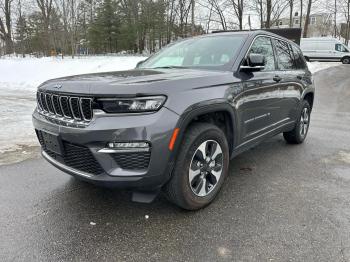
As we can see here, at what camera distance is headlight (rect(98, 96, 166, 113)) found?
245cm

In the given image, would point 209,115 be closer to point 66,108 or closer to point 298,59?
point 66,108

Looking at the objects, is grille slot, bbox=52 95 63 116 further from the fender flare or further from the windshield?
the windshield

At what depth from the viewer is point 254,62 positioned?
3.32m

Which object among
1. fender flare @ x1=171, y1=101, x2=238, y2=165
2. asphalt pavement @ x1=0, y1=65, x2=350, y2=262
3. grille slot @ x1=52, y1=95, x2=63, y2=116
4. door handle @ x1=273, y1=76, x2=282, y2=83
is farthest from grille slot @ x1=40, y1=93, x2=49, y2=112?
door handle @ x1=273, y1=76, x2=282, y2=83

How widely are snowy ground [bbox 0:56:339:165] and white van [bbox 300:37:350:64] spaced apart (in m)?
18.2

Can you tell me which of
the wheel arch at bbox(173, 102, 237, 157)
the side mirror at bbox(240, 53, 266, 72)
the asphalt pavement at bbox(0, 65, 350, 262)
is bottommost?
the asphalt pavement at bbox(0, 65, 350, 262)

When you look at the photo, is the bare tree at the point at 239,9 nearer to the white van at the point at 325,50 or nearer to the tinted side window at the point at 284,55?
the white van at the point at 325,50

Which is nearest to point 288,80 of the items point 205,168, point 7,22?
point 205,168

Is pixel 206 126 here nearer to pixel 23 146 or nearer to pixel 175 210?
pixel 175 210

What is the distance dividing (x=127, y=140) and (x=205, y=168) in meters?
0.95

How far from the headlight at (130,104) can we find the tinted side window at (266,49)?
1812 mm

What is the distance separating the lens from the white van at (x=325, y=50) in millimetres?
28138

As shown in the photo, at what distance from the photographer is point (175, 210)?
121 inches

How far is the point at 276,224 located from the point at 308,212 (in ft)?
1.44
